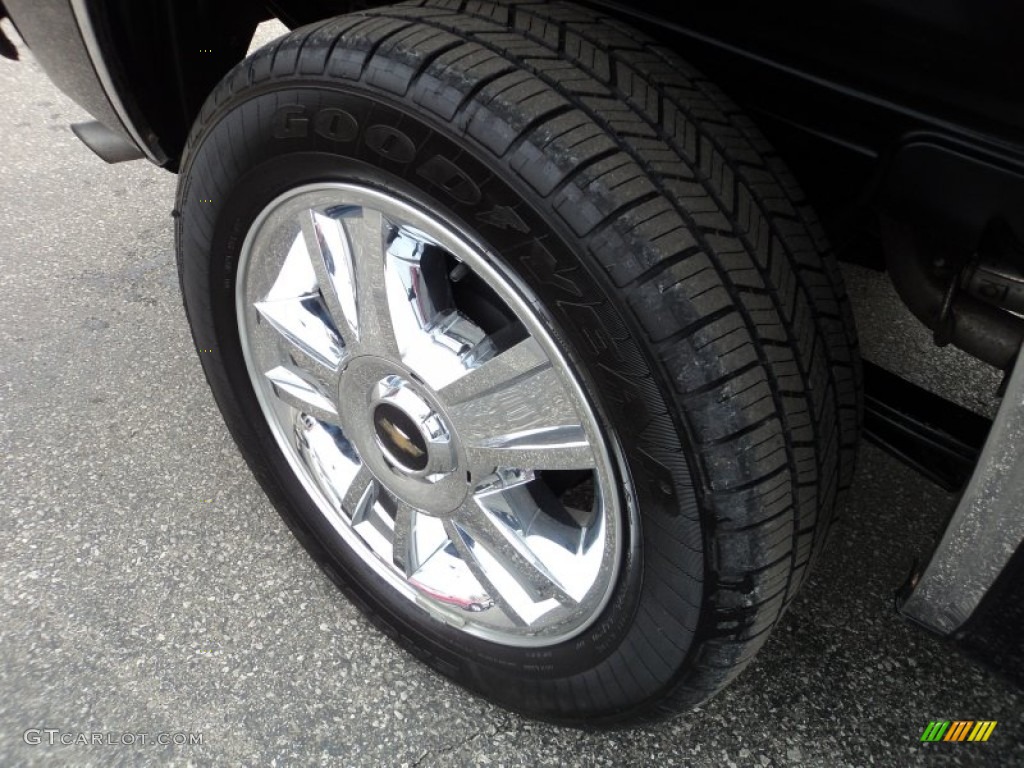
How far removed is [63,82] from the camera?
1702mm

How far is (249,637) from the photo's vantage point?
5.48ft

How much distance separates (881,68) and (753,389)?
0.40m

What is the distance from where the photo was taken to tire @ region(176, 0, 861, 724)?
101cm

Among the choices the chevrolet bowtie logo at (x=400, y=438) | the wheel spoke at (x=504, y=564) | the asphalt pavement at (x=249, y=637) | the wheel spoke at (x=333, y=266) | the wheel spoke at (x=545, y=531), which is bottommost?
the asphalt pavement at (x=249, y=637)

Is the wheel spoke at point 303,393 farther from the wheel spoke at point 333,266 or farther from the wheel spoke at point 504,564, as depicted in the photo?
the wheel spoke at point 504,564

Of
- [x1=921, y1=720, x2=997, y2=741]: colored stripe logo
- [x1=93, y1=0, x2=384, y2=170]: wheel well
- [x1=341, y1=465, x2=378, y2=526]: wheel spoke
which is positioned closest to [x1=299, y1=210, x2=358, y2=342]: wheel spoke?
[x1=341, y1=465, x2=378, y2=526]: wheel spoke

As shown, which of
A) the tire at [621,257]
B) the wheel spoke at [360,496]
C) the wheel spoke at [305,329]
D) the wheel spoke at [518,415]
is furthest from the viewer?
the wheel spoke at [360,496]

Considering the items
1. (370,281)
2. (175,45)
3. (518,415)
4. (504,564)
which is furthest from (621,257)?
(175,45)

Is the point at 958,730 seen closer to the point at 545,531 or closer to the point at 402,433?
the point at 545,531

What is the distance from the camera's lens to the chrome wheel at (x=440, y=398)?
1.21 metres

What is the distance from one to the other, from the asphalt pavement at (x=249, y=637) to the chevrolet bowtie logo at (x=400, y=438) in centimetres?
48

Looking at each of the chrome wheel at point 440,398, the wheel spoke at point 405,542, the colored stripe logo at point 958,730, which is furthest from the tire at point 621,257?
the colored stripe logo at point 958,730

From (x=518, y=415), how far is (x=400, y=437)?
0.86 feet

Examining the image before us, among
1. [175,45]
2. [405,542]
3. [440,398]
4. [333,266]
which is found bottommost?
[405,542]
